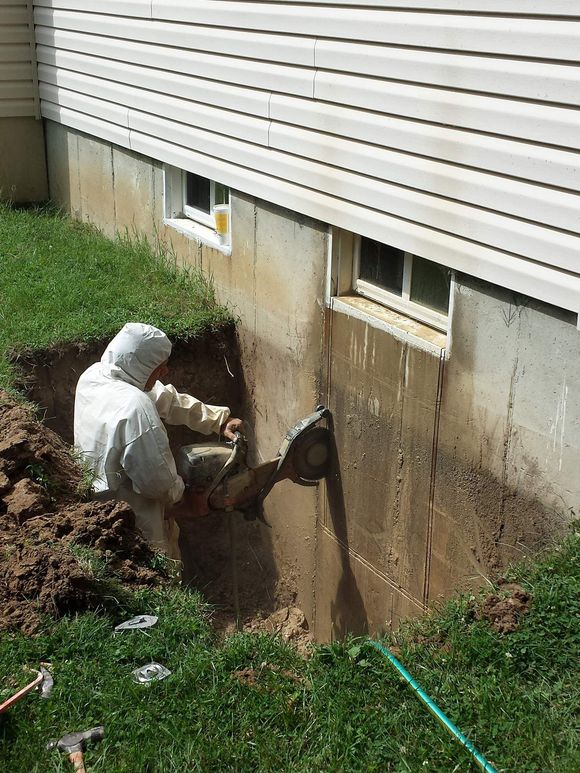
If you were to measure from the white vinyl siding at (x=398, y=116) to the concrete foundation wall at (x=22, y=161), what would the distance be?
145 inches

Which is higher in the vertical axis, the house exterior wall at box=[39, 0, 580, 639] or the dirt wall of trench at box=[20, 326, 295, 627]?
the house exterior wall at box=[39, 0, 580, 639]

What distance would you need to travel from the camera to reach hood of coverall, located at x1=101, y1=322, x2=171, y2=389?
19.5ft

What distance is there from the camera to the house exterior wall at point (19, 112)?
11.6m

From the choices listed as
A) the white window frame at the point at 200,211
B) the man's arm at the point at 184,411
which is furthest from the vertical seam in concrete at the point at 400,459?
the white window frame at the point at 200,211

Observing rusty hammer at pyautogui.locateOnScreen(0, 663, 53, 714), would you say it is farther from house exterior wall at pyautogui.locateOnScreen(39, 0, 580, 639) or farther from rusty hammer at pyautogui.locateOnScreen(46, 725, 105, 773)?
house exterior wall at pyautogui.locateOnScreen(39, 0, 580, 639)

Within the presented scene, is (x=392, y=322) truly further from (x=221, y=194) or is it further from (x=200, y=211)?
(x=200, y=211)

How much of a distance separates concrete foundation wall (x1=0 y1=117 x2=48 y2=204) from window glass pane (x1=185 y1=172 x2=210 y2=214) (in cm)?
382

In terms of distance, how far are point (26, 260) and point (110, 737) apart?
6.66 metres

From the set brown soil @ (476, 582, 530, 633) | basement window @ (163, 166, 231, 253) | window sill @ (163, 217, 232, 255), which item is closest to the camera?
brown soil @ (476, 582, 530, 633)

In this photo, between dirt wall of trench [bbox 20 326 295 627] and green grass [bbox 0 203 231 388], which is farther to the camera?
green grass [bbox 0 203 231 388]

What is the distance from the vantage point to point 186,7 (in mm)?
7918

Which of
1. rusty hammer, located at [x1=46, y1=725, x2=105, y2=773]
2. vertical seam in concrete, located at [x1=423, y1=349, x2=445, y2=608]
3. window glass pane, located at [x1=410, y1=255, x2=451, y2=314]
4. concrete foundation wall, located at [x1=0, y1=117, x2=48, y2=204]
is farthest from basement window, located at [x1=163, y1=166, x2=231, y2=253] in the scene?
rusty hammer, located at [x1=46, y1=725, x2=105, y2=773]

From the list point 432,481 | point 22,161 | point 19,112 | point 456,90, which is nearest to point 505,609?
point 432,481

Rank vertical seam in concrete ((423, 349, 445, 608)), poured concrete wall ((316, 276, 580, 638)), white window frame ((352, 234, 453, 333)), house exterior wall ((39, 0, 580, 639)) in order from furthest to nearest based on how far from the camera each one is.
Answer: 1. white window frame ((352, 234, 453, 333))
2. vertical seam in concrete ((423, 349, 445, 608))
3. poured concrete wall ((316, 276, 580, 638))
4. house exterior wall ((39, 0, 580, 639))
